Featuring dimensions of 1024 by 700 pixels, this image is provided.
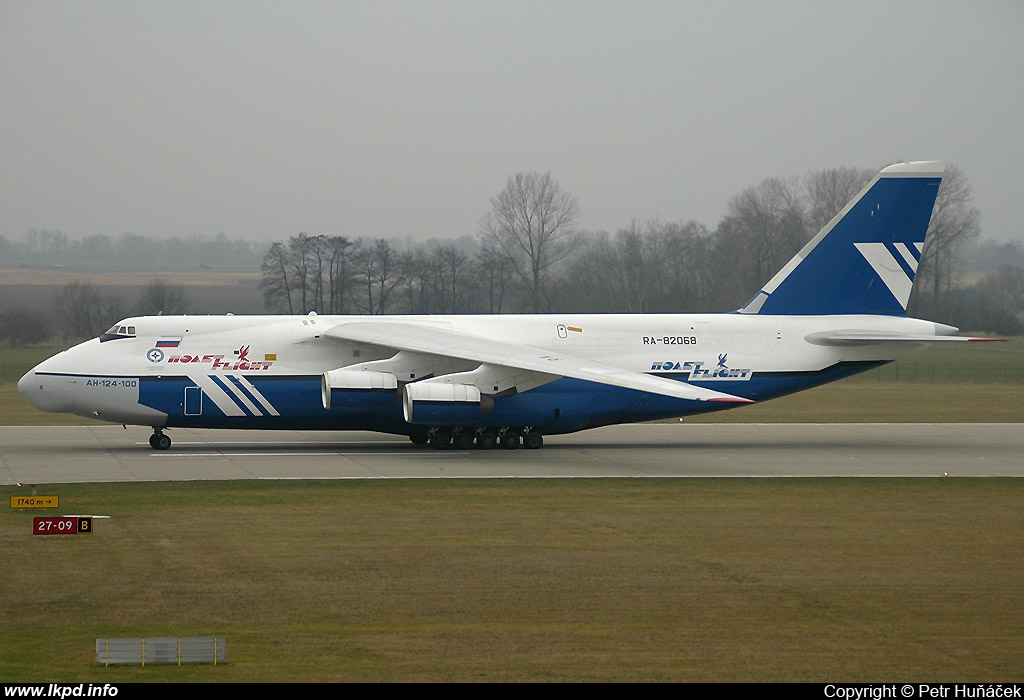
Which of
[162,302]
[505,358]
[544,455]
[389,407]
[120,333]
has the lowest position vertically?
[544,455]

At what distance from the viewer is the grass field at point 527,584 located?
9586 mm

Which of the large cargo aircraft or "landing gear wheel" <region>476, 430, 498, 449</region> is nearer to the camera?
the large cargo aircraft

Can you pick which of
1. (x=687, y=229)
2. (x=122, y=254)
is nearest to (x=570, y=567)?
(x=687, y=229)

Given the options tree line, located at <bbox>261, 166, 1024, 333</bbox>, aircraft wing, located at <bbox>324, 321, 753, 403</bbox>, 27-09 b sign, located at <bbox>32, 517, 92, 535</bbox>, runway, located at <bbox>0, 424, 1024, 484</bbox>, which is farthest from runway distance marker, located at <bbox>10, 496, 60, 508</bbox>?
tree line, located at <bbox>261, 166, 1024, 333</bbox>

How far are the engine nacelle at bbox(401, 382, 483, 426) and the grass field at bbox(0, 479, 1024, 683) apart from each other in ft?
15.3

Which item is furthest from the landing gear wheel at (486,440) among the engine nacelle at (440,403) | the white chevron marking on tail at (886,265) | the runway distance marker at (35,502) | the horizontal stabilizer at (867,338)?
the runway distance marker at (35,502)

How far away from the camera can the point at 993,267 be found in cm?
12094

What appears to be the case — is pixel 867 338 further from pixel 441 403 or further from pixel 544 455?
pixel 441 403

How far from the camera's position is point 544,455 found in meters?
25.1

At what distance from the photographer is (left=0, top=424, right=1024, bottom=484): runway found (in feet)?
72.2

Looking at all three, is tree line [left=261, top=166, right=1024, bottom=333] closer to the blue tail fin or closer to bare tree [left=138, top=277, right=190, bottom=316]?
bare tree [left=138, top=277, right=190, bottom=316]

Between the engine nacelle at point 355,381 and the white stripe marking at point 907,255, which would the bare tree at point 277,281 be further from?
the white stripe marking at point 907,255

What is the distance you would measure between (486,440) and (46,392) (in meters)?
9.54

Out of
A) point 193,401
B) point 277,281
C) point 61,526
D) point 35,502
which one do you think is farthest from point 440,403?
point 277,281
